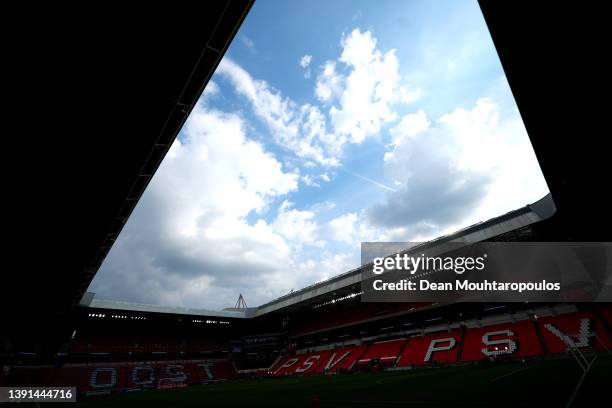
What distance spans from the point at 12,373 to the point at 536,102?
56453mm

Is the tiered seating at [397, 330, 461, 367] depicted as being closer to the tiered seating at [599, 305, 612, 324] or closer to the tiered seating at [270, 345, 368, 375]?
the tiered seating at [270, 345, 368, 375]

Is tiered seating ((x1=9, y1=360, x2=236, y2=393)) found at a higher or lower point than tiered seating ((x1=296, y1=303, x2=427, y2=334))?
lower

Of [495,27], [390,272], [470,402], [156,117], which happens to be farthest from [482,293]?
[156,117]

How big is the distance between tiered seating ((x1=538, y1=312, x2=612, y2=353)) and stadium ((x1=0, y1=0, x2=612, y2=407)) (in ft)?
0.56

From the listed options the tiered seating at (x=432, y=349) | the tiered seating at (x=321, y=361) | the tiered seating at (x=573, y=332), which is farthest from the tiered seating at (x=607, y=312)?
the tiered seating at (x=321, y=361)

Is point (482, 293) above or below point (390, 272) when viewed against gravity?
below

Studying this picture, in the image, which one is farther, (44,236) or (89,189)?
(44,236)

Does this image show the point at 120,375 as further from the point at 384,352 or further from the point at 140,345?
the point at 384,352

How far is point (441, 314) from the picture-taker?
137ft

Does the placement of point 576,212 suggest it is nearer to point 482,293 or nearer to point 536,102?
point 536,102

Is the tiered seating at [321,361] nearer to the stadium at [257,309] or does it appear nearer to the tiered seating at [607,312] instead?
the stadium at [257,309]

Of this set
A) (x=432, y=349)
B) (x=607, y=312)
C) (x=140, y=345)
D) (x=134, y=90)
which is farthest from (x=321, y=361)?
(x=134, y=90)

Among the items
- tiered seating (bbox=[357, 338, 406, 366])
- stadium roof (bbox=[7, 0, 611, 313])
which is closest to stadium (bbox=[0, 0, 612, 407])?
stadium roof (bbox=[7, 0, 611, 313])

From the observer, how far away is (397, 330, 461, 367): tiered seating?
34.4m
